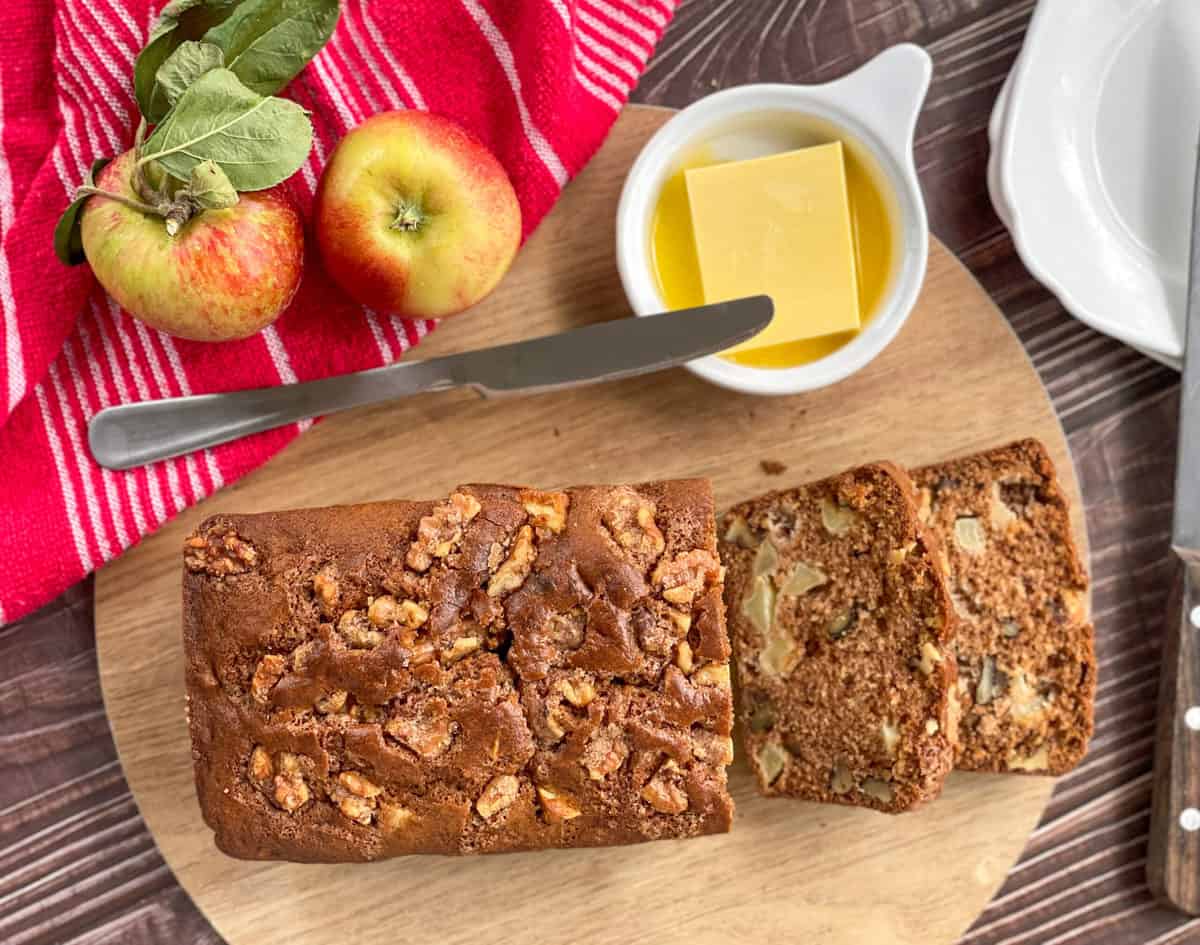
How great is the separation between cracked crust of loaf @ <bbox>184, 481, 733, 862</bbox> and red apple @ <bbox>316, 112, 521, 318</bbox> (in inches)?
21.7

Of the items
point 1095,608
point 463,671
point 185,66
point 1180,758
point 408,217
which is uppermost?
point 185,66

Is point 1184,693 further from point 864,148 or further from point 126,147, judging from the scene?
point 126,147

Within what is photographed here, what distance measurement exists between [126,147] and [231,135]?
0.54m

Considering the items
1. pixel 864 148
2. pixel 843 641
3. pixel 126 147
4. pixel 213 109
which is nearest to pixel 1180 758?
pixel 843 641

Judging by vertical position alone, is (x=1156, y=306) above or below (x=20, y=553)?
below

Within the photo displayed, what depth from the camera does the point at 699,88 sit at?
2.95 metres

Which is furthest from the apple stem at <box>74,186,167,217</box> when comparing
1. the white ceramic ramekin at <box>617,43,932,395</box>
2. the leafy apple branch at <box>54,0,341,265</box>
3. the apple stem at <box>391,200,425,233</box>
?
the white ceramic ramekin at <box>617,43,932,395</box>

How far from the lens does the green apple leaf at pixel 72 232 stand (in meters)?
2.47

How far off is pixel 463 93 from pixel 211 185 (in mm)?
766

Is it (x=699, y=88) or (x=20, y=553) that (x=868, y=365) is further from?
(x=20, y=553)

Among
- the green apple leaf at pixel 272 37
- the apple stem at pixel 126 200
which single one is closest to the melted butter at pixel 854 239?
the green apple leaf at pixel 272 37

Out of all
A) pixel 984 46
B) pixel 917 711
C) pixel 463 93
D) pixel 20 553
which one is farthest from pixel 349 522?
pixel 984 46

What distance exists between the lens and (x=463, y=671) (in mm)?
2295

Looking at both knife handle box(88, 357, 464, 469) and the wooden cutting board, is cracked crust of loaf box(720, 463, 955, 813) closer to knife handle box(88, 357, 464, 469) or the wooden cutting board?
the wooden cutting board
